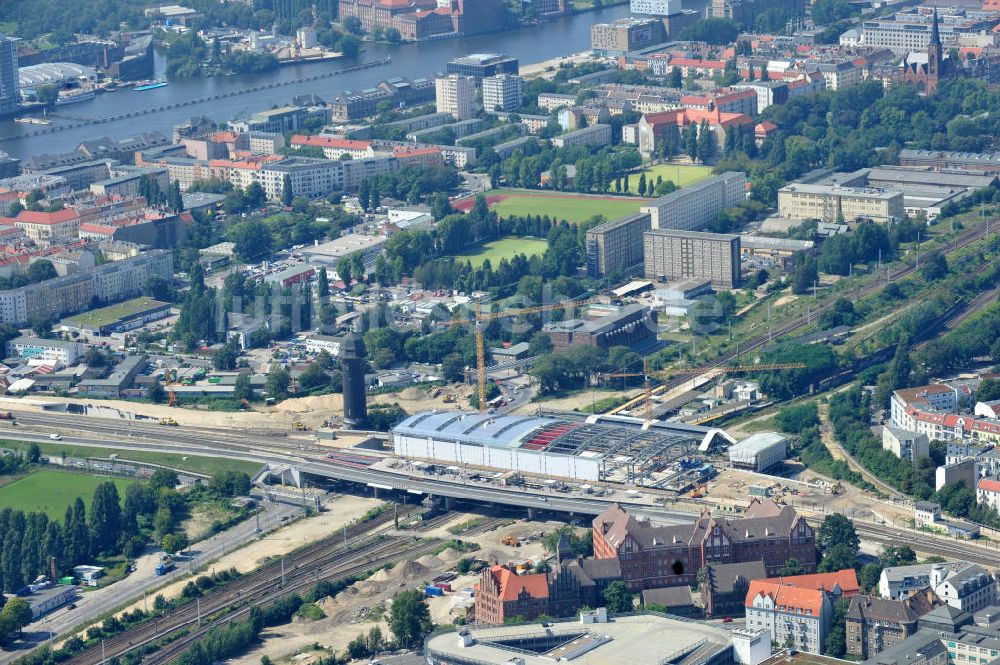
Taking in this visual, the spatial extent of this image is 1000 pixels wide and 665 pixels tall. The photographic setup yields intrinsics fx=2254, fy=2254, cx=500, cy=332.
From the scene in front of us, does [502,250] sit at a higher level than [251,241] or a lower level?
lower

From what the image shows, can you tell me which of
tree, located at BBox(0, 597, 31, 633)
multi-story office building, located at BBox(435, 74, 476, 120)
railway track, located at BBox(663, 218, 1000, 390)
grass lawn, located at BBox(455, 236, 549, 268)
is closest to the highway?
railway track, located at BBox(663, 218, 1000, 390)

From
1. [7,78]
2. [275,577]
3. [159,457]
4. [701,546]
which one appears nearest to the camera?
[701,546]

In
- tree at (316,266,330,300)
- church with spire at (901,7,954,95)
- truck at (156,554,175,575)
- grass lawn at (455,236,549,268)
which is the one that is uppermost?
church with spire at (901,7,954,95)

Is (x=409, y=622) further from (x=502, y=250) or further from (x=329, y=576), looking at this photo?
(x=502, y=250)

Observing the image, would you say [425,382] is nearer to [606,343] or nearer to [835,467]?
[606,343]

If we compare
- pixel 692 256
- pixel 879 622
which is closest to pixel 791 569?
pixel 879 622

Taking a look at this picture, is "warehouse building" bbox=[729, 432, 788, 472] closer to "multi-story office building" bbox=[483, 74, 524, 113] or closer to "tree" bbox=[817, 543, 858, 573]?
"tree" bbox=[817, 543, 858, 573]

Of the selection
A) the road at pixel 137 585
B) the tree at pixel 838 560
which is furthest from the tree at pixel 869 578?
the road at pixel 137 585
